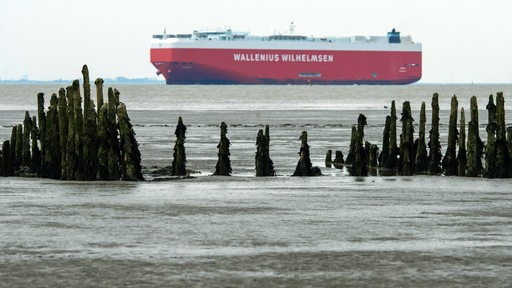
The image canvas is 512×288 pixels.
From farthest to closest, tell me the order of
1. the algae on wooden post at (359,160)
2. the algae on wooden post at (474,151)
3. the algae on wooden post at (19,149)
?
the algae on wooden post at (19,149) → the algae on wooden post at (359,160) → the algae on wooden post at (474,151)

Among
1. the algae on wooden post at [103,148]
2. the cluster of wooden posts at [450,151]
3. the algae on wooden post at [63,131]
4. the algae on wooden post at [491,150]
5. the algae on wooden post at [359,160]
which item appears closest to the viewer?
the algae on wooden post at [103,148]

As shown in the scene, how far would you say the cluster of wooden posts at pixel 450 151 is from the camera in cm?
2388

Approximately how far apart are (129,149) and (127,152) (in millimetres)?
73

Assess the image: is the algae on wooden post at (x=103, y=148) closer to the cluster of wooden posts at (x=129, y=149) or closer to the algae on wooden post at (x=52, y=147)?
the cluster of wooden posts at (x=129, y=149)

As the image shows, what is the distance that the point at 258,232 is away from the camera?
14719 millimetres

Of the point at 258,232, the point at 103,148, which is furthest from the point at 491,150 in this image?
the point at 258,232

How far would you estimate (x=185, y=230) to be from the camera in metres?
14.9

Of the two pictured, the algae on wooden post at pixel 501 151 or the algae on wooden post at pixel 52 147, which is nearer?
the algae on wooden post at pixel 52 147

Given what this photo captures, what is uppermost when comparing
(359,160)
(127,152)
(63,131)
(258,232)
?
(63,131)

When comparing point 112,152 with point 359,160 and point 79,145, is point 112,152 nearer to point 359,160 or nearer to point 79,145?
point 79,145

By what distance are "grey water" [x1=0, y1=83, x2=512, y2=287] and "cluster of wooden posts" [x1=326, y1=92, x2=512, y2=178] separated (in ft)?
2.28

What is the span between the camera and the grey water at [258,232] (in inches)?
452

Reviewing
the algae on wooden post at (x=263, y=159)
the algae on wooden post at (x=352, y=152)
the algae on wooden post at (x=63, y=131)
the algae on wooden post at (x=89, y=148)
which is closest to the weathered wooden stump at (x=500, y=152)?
the algae on wooden post at (x=352, y=152)

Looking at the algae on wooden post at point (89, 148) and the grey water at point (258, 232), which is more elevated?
the algae on wooden post at point (89, 148)
